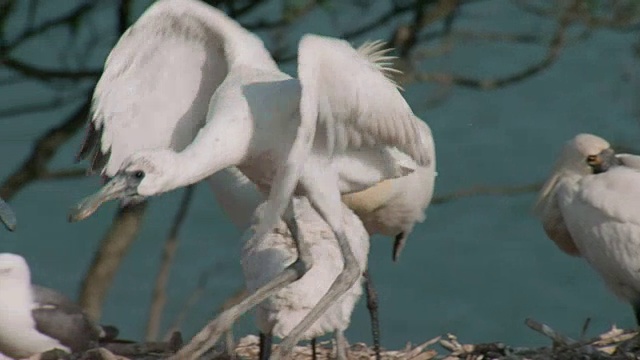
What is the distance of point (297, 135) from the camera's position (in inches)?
310

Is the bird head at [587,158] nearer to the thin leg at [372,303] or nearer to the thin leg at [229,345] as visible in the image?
the thin leg at [372,303]

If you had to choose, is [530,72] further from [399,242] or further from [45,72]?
[45,72]

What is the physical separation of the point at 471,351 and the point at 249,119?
1.92 metres

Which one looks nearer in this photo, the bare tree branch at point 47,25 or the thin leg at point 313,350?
the thin leg at point 313,350

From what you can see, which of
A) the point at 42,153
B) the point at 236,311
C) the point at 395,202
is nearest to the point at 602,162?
the point at 395,202

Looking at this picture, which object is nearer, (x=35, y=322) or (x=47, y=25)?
(x=35, y=322)

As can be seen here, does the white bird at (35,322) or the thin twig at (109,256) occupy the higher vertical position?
the white bird at (35,322)

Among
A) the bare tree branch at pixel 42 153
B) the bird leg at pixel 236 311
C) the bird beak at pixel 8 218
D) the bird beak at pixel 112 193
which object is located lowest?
the bare tree branch at pixel 42 153

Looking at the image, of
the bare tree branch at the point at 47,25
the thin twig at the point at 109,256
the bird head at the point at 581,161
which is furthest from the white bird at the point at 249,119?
the thin twig at the point at 109,256

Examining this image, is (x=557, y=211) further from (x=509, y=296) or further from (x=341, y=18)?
(x=509, y=296)

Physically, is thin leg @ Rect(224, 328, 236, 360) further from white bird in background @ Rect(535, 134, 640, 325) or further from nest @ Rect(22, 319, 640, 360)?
white bird in background @ Rect(535, 134, 640, 325)

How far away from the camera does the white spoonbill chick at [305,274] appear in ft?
28.0

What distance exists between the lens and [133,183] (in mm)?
7609

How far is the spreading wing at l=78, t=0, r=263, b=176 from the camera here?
8.45 m
